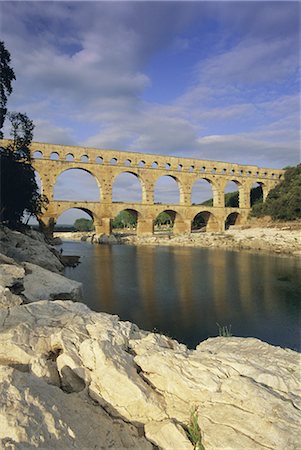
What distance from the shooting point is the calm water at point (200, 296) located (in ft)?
31.3

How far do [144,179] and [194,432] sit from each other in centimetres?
4440

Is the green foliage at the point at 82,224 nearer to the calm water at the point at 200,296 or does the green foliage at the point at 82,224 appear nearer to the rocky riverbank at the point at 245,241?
the rocky riverbank at the point at 245,241

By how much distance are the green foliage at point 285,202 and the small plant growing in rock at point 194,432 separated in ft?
138

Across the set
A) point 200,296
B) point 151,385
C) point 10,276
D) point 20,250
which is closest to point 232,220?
point 200,296

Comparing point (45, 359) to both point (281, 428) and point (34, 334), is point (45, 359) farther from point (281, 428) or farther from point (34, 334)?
point (281, 428)

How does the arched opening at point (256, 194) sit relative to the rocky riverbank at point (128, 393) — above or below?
above

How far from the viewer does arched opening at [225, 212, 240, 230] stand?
55562 millimetres

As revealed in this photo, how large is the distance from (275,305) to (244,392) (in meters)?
9.65

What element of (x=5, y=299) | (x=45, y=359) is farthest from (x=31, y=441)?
Result: (x=5, y=299)

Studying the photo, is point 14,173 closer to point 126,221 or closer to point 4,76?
point 4,76

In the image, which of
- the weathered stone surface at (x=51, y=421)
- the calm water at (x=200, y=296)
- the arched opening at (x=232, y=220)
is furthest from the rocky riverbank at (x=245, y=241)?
the weathered stone surface at (x=51, y=421)

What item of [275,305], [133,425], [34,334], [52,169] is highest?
[52,169]

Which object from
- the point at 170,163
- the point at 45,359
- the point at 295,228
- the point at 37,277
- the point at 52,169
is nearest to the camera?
the point at 45,359

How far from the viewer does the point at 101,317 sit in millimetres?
5172
